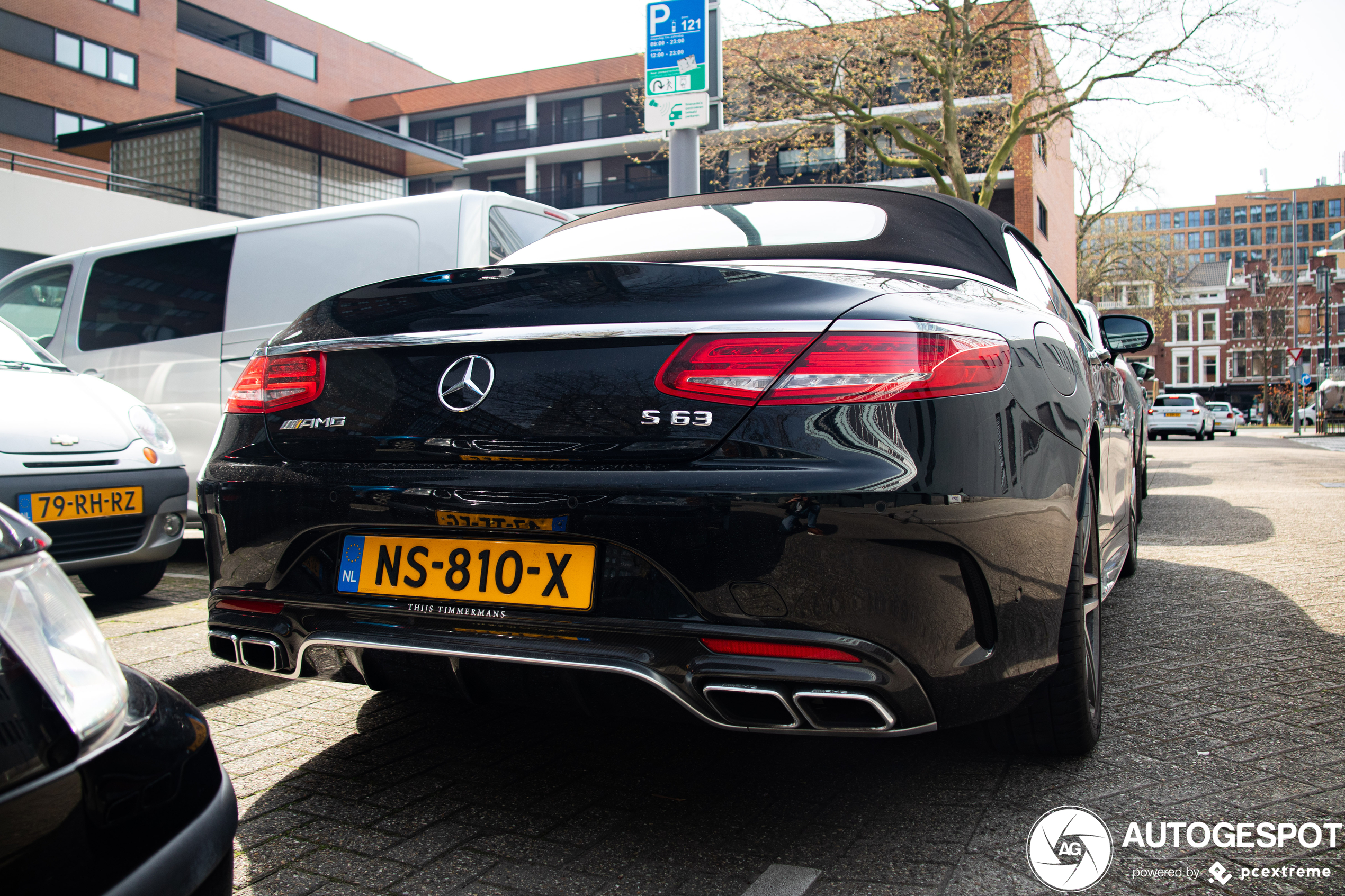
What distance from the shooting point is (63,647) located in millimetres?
1083

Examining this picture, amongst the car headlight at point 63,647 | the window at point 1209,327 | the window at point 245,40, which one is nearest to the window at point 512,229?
the car headlight at point 63,647

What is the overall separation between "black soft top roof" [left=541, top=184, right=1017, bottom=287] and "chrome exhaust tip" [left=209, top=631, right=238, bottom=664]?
1.37 m

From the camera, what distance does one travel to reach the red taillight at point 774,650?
1.79 meters

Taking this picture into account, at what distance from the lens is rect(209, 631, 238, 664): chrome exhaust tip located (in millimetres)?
2281

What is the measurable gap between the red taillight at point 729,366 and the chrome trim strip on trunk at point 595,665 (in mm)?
514

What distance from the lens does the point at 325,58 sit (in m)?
45.8

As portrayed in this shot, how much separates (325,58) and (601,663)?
50032 millimetres

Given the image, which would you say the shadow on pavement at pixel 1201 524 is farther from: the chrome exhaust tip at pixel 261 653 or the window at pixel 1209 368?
the window at pixel 1209 368

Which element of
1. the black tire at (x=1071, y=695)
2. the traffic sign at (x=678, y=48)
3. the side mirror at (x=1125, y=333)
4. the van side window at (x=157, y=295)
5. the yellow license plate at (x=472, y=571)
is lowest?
the black tire at (x=1071, y=695)

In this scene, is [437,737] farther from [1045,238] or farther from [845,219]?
[1045,238]

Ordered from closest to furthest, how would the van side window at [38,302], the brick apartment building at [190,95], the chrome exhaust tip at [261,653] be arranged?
the chrome exhaust tip at [261,653] → the van side window at [38,302] → the brick apartment building at [190,95]

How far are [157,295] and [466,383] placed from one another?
5393 millimetres

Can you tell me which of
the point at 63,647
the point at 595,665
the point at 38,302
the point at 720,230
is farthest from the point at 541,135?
the point at 63,647

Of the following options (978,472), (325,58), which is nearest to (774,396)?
(978,472)
